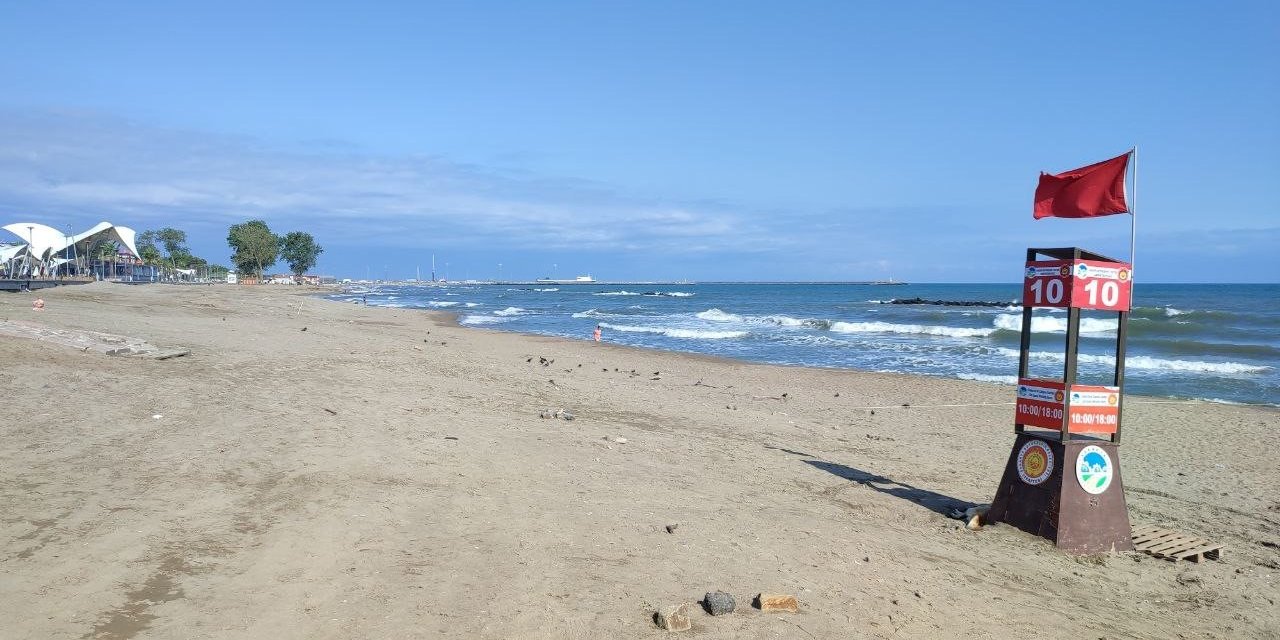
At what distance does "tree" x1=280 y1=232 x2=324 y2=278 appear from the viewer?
12875 centimetres

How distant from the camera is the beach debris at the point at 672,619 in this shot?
12.9 ft

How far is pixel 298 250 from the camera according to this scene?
424 feet

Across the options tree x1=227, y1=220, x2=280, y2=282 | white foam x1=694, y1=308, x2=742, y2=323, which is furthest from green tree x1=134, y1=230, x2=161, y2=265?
white foam x1=694, y1=308, x2=742, y2=323

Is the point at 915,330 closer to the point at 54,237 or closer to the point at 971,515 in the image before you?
the point at 971,515

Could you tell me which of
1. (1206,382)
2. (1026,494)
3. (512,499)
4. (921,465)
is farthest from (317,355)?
(1206,382)

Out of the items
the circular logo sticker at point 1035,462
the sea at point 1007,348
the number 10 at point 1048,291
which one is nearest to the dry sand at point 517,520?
the circular logo sticker at point 1035,462

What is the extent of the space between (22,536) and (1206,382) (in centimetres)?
2305

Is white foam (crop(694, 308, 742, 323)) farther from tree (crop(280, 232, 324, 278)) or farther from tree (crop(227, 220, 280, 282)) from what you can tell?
tree (crop(280, 232, 324, 278))

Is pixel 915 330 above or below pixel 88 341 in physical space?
below

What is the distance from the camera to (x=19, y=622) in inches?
141

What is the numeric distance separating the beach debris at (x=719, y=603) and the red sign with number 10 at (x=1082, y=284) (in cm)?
364

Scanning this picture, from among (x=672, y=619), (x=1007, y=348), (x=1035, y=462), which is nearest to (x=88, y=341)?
(x=672, y=619)

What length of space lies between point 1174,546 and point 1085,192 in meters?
2.95

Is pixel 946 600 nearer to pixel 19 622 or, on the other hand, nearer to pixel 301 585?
pixel 301 585
